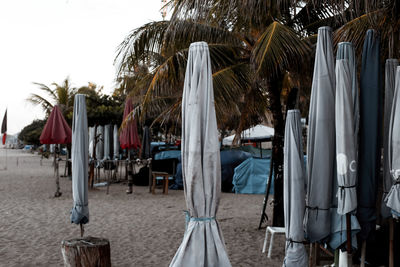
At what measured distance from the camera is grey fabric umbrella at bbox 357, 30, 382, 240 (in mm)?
4008

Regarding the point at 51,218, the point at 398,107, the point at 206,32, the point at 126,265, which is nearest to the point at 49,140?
A: the point at 51,218

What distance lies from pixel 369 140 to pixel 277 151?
424 centimetres

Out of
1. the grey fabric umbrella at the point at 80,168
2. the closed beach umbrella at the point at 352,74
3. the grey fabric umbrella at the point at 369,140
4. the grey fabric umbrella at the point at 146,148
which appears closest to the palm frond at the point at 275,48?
the closed beach umbrella at the point at 352,74

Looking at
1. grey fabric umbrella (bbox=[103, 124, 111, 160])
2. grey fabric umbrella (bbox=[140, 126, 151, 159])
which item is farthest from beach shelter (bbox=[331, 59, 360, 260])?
grey fabric umbrella (bbox=[103, 124, 111, 160])

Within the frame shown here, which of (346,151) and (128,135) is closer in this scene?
(346,151)

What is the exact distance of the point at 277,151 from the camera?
823 centimetres

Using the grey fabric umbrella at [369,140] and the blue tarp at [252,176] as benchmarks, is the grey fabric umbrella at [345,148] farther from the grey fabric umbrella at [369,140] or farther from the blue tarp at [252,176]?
the blue tarp at [252,176]

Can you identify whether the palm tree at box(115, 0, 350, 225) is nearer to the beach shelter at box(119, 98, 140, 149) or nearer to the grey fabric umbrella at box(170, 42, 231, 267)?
the grey fabric umbrella at box(170, 42, 231, 267)

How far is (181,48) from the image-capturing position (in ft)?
30.0

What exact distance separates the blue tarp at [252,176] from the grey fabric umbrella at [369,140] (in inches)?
429

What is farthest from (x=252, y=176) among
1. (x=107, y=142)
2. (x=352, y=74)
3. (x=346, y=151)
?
(x=346, y=151)

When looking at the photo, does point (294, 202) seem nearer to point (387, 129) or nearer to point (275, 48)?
point (387, 129)

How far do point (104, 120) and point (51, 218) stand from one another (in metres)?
7.97

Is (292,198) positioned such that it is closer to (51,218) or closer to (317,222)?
(317,222)
